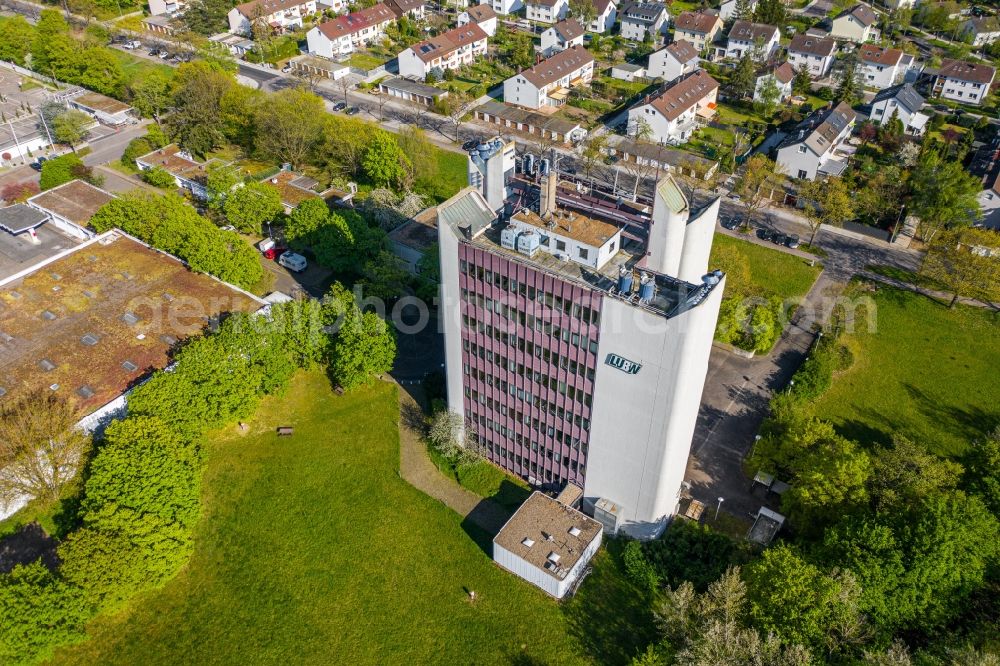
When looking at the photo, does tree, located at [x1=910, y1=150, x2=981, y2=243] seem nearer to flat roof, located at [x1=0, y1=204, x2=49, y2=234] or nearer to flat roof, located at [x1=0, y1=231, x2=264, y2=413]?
flat roof, located at [x1=0, y1=231, x2=264, y2=413]

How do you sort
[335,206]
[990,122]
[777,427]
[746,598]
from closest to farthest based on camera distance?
[746,598] < [777,427] < [335,206] < [990,122]

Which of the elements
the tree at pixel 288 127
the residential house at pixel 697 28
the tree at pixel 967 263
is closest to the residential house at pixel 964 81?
the residential house at pixel 697 28

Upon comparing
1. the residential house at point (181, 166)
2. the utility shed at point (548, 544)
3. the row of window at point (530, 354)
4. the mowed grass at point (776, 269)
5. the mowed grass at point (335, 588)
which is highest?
the row of window at point (530, 354)

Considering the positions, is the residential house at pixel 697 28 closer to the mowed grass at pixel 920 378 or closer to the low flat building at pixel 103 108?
the mowed grass at pixel 920 378

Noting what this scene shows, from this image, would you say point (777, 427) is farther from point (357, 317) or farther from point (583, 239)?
point (357, 317)

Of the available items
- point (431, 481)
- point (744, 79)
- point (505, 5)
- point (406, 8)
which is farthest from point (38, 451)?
point (505, 5)

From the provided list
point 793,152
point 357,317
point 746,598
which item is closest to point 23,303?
point 357,317
